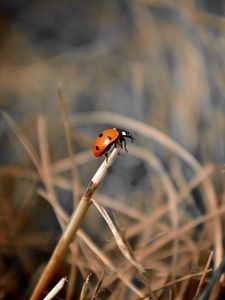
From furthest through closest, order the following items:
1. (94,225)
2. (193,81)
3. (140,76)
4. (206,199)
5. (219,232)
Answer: (140,76)
(193,81)
(94,225)
(206,199)
(219,232)

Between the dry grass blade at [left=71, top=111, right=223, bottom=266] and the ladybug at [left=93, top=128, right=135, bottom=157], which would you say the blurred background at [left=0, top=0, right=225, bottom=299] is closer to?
the dry grass blade at [left=71, top=111, right=223, bottom=266]

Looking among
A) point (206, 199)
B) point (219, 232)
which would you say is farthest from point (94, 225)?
point (219, 232)

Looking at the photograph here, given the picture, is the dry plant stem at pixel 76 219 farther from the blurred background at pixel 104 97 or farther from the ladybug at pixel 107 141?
the blurred background at pixel 104 97

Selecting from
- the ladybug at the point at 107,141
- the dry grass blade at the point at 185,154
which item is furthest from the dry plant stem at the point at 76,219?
the dry grass blade at the point at 185,154

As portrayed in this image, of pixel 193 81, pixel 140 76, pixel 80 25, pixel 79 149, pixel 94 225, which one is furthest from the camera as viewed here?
pixel 80 25

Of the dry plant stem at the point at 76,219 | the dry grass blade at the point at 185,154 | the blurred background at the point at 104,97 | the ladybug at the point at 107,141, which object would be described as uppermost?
the blurred background at the point at 104,97

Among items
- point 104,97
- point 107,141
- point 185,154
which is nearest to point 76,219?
point 107,141

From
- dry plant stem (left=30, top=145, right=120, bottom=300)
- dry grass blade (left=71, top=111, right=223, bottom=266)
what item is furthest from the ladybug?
dry grass blade (left=71, top=111, right=223, bottom=266)

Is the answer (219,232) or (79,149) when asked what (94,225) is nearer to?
(79,149)
